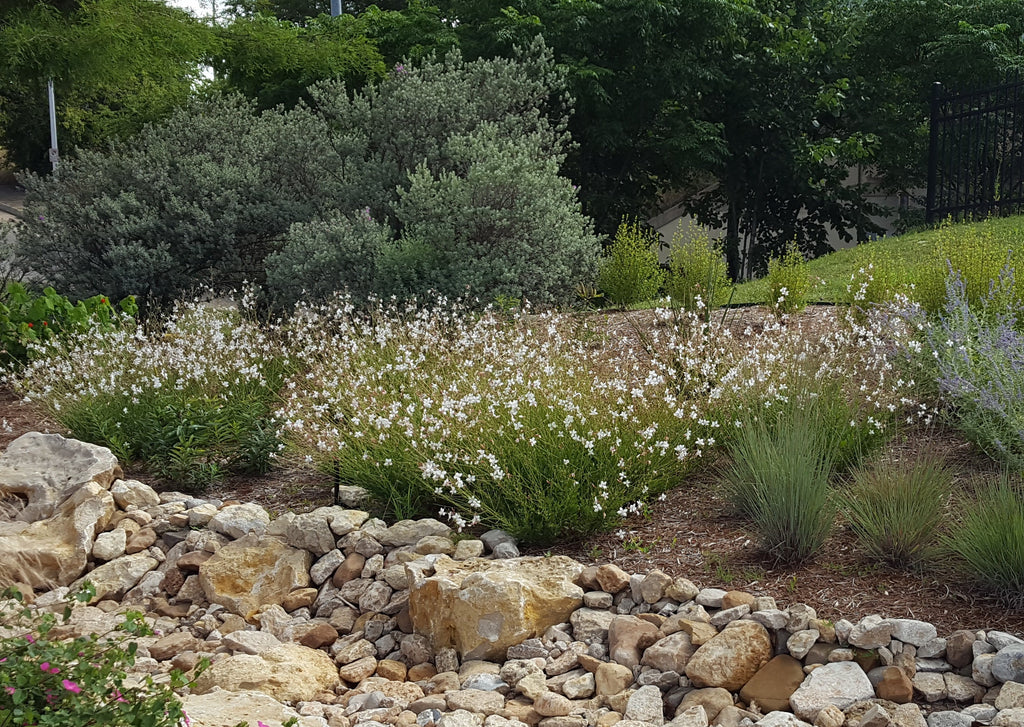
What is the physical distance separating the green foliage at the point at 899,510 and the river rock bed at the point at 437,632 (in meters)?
0.55

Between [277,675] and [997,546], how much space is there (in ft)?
9.27

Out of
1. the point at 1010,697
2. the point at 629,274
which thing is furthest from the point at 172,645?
the point at 629,274

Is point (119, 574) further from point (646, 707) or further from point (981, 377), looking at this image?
point (981, 377)

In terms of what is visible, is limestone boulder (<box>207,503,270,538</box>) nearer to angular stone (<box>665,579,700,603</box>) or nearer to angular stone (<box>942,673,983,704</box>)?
angular stone (<box>665,579,700,603</box>)

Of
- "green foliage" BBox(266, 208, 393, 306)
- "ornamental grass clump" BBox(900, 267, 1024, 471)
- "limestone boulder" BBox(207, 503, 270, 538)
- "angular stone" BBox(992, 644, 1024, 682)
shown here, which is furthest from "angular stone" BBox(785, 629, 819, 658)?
"green foliage" BBox(266, 208, 393, 306)

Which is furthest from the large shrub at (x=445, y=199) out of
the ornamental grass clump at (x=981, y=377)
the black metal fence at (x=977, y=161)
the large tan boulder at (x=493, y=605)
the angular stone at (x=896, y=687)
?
the black metal fence at (x=977, y=161)

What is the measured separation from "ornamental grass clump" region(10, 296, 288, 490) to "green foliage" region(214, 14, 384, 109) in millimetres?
6053

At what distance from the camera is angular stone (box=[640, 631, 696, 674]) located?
145 inches

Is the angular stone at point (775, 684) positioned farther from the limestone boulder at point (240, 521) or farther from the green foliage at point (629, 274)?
the green foliage at point (629, 274)

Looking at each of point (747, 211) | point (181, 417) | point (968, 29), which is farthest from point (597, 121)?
point (181, 417)

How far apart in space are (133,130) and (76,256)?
4493 mm

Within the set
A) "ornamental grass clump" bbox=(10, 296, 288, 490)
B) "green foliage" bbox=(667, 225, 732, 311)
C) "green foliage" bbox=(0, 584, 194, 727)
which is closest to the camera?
"green foliage" bbox=(0, 584, 194, 727)

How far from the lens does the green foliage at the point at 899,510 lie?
397 cm

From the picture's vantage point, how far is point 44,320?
8.05 metres
